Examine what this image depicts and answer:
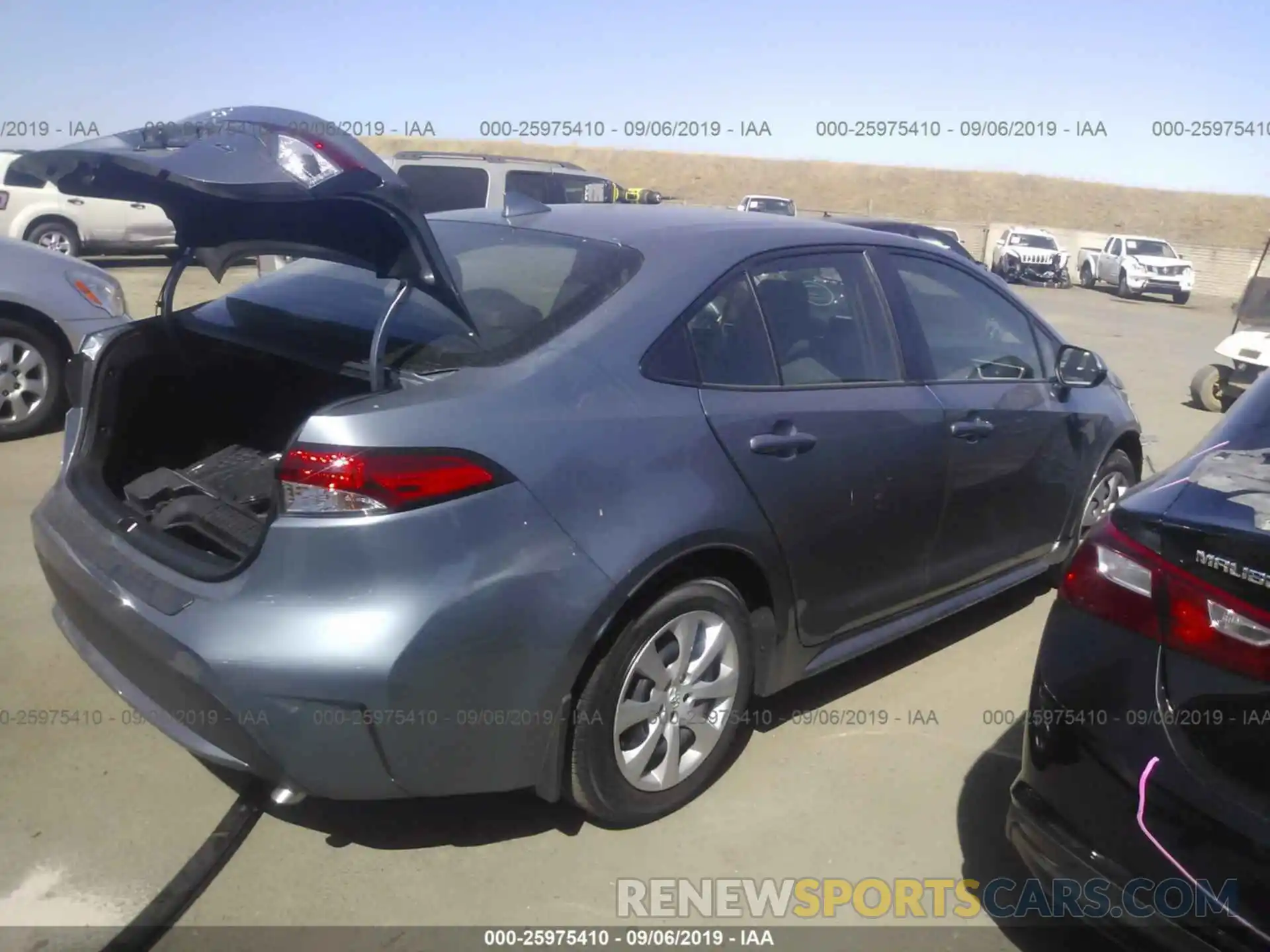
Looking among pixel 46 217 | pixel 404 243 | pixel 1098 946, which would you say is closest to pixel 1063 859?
pixel 1098 946

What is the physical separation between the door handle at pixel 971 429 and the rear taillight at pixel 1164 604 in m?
1.23

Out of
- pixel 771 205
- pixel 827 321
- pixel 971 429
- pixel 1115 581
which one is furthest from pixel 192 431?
A: pixel 771 205

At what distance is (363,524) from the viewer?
8.20 feet

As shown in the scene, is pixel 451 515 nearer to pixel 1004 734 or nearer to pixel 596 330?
pixel 596 330

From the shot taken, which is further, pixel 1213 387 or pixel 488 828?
pixel 1213 387

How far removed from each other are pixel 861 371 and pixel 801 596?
79 cm

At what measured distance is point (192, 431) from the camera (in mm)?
3867

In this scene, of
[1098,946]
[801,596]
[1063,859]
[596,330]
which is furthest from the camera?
[801,596]

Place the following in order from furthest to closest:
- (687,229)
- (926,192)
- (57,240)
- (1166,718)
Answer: (926,192) < (57,240) < (687,229) < (1166,718)

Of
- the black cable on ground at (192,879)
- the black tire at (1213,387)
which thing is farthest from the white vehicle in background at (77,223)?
the black cable on ground at (192,879)

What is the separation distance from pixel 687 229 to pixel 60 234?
1536 cm

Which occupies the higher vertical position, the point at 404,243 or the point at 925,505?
the point at 404,243

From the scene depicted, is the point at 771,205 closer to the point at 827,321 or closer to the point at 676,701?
the point at 827,321

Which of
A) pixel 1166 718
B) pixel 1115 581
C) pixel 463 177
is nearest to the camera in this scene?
pixel 1166 718
